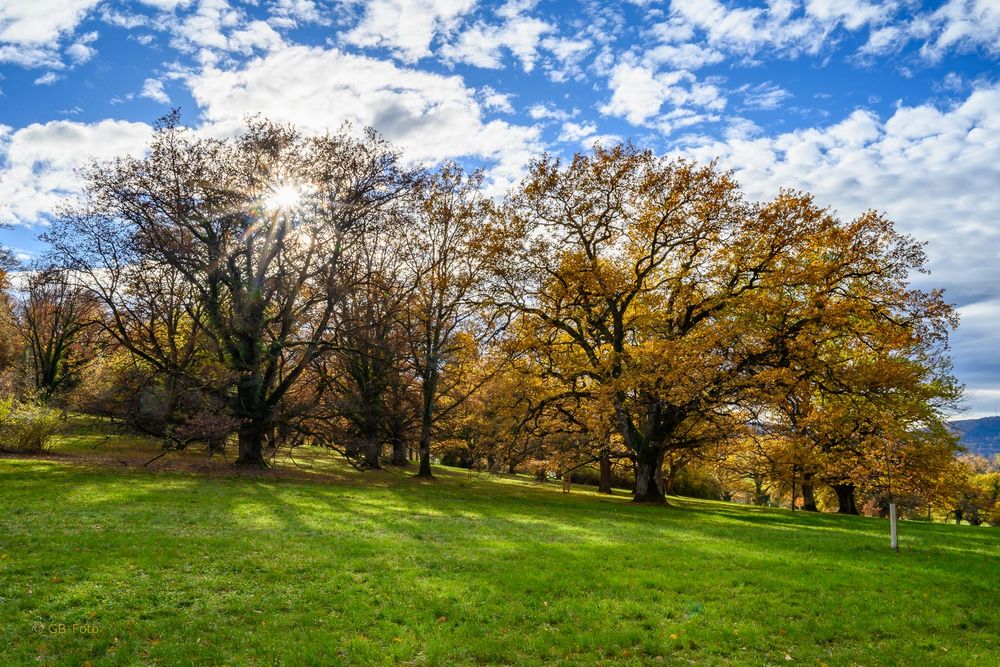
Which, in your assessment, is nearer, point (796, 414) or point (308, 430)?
point (308, 430)

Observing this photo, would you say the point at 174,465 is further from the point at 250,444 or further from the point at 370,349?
the point at 370,349

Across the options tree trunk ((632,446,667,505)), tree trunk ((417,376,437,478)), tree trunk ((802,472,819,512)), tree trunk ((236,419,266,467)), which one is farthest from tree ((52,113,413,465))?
tree trunk ((802,472,819,512))

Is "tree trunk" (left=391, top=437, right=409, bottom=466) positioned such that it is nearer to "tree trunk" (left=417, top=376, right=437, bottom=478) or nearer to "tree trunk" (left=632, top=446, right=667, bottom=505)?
"tree trunk" (left=417, top=376, right=437, bottom=478)

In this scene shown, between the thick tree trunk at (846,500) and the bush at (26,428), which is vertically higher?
the bush at (26,428)

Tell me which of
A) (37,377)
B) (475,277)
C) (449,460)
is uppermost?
(475,277)

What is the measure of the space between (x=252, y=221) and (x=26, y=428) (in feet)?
42.9

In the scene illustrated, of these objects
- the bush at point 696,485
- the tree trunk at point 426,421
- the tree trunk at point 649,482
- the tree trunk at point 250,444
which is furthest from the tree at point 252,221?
the bush at point 696,485

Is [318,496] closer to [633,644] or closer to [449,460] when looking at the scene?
[633,644]

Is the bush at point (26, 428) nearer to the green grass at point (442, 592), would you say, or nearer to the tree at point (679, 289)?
the green grass at point (442, 592)

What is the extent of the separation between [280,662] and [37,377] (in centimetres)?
4760

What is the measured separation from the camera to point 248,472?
25719mm

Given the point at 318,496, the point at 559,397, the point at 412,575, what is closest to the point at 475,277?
the point at 559,397

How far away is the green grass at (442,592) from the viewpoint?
287 inches

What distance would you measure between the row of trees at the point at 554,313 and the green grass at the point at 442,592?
33.9 ft
